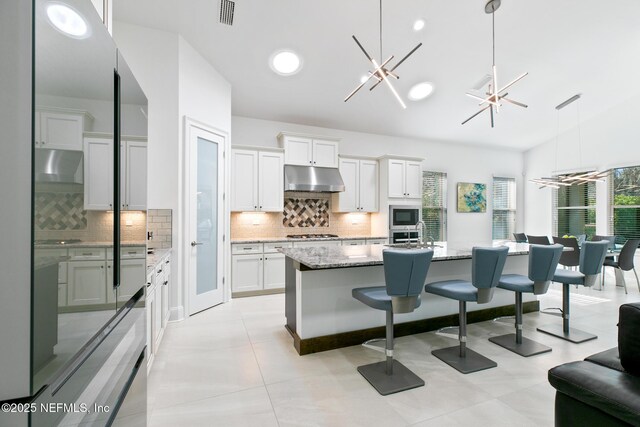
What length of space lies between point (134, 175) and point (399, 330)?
9.58ft

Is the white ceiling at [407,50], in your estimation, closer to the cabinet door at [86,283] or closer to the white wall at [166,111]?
the white wall at [166,111]

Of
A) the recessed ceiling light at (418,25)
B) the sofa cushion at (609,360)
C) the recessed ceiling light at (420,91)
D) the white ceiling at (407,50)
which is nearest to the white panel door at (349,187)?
the white ceiling at (407,50)

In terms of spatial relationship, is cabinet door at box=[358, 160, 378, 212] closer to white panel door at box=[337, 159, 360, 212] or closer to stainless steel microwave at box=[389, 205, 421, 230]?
white panel door at box=[337, 159, 360, 212]

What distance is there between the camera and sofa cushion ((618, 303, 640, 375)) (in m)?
1.19

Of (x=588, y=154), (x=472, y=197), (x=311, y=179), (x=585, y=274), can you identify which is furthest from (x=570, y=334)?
(x=588, y=154)

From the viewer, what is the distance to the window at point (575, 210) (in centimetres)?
667

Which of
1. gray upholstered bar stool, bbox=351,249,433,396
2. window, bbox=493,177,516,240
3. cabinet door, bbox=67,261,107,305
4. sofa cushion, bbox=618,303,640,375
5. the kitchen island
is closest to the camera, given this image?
cabinet door, bbox=67,261,107,305

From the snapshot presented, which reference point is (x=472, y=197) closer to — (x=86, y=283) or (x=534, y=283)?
(x=534, y=283)

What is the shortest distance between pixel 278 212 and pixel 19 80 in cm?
494

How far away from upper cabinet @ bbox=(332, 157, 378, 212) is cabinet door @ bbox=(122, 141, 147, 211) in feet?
15.0

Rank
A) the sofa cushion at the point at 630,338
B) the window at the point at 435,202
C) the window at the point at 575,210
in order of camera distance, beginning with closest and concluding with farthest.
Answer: the sofa cushion at the point at 630,338 → the window at the point at 575,210 → the window at the point at 435,202

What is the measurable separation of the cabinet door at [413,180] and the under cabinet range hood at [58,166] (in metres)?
5.80

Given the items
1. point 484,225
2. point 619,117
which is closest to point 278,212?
point 484,225

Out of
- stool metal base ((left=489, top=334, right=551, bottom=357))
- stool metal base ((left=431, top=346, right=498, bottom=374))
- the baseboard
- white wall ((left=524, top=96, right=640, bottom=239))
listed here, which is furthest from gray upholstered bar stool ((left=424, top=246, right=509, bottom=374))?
white wall ((left=524, top=96, right=640, bottom=239))
